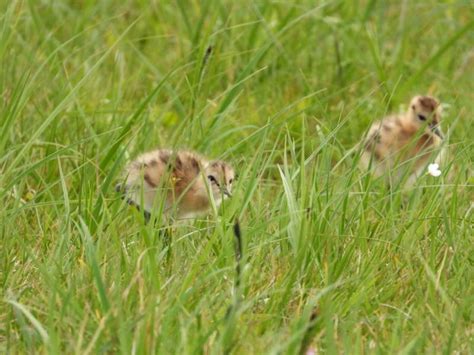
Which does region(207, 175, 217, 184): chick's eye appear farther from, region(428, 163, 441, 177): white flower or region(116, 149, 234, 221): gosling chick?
region(428, 163, 441, 177): white flower

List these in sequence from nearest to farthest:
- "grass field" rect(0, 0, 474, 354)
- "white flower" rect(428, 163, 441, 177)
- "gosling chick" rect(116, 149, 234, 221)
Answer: "grass field" rect(0, 0, 474, 354) < "white flower" rect(428, 163, 441, 177) < "gosling chick" rect(116, 149, 234, 221)

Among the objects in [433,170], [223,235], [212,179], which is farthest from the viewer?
[212,179]

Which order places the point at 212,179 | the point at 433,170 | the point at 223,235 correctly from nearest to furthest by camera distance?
the point at 223,235
the point at 433,170
the point at 212,179

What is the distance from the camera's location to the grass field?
332 cm

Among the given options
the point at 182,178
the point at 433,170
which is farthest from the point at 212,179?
the point at 433,170

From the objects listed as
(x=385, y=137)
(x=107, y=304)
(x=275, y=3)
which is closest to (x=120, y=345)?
(x=107, y=304)

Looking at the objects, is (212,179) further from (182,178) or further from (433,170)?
(433,170)

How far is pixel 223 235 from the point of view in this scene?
3.80 meters

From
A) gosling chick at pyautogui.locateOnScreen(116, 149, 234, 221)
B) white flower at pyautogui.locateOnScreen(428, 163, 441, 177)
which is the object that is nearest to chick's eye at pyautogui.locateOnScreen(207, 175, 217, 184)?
gosling chick at pyautogui.locateOnScreen(116, 149, 234, 221)

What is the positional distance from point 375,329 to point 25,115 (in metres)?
2.16

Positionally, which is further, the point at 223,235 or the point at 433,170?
the point at 433,170

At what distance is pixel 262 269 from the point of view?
3852 mm

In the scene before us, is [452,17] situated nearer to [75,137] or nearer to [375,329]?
[75,137]

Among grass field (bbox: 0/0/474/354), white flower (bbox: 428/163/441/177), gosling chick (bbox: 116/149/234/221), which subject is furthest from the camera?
gosling chick (bbox: 116/149/234/221)
